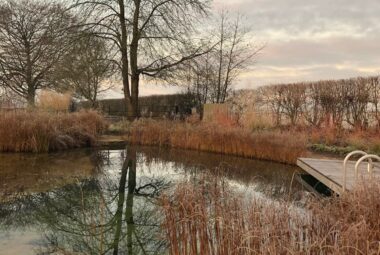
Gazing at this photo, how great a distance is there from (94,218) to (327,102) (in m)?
10.4

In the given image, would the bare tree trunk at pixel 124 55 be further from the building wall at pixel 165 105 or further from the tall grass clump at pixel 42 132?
the tall grass clump at pixel 42 132

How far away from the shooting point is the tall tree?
1612 centimetres

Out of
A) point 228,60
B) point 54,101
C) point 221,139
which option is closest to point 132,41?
point 54,101

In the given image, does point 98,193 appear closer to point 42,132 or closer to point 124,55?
point 42,132

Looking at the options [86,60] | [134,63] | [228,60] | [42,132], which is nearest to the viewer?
[42,132]

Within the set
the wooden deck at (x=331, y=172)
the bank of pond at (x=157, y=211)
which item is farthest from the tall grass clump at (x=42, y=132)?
the wooden deck at (x=331, y=172)

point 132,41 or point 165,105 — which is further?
point 165,105

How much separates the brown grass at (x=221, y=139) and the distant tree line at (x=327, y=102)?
3.30 metres

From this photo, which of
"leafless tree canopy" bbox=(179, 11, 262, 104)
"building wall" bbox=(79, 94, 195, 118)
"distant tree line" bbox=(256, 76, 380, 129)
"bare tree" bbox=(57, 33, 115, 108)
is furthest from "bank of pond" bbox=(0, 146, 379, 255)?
"leafless tree canopy" bbox=(179, 11, 262, 104)

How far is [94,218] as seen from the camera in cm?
453

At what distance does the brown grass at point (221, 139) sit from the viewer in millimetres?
9188

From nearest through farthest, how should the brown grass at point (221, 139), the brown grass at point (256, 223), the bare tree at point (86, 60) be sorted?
the brown grass at point (256, 223), the brown grass at point (221, 139), the bare tree at point (86, 60)

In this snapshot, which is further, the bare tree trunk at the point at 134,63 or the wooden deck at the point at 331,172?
the bare tree trunk at the point at 134,63

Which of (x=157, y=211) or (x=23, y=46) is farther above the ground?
(x=23, y=46)
